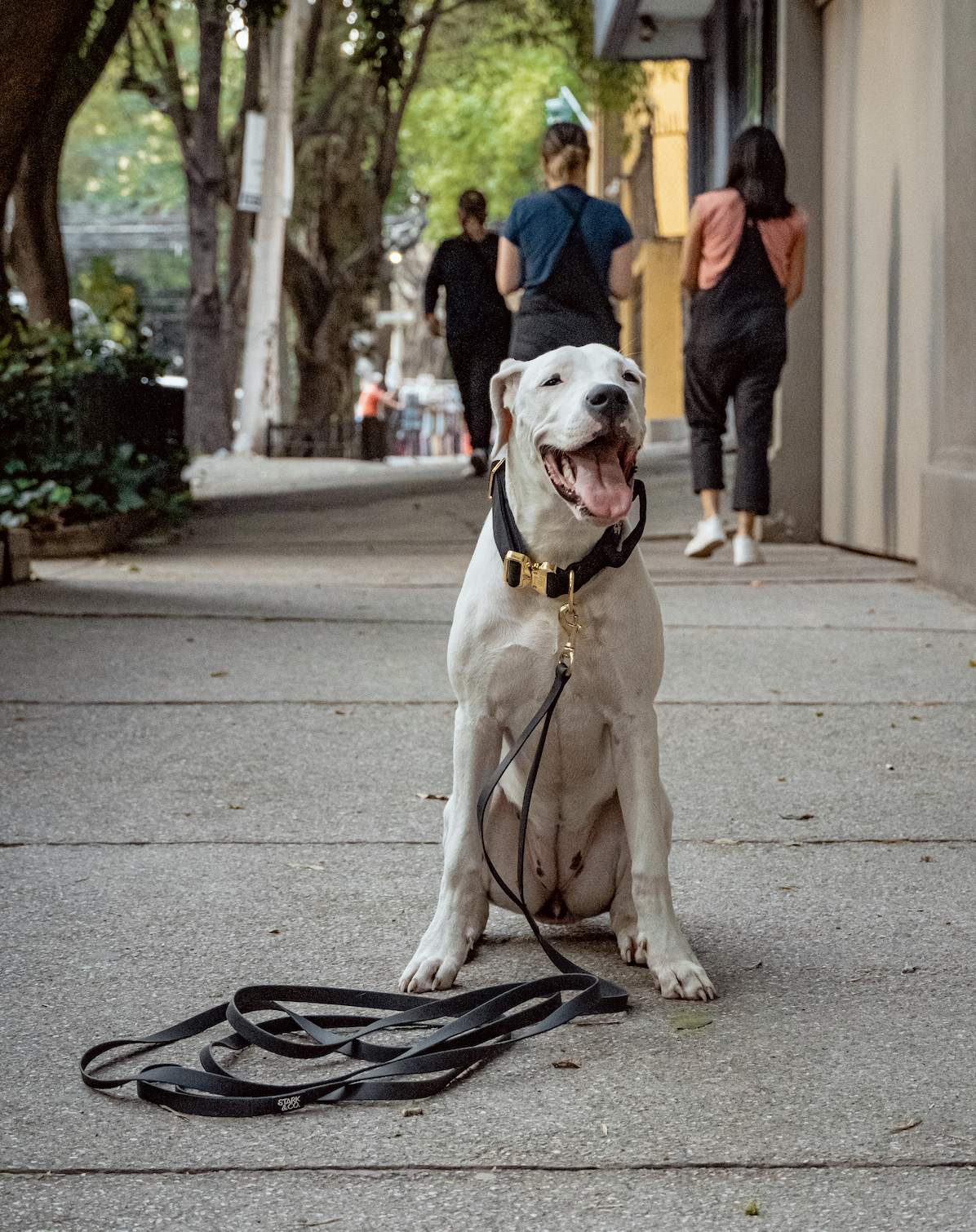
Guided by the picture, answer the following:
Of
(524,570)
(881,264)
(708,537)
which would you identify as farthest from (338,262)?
(524,570)

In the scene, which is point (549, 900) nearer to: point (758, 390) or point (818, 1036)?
point (818, 1036)

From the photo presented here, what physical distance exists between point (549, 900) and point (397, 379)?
4896 centimetres

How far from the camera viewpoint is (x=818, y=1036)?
299 centimetres

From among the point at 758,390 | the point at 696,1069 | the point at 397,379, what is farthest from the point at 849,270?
the point at 397,379

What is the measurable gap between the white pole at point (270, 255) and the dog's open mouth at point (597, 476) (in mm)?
19601

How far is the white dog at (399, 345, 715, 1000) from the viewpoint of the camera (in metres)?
3.19

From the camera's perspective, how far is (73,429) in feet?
35.8

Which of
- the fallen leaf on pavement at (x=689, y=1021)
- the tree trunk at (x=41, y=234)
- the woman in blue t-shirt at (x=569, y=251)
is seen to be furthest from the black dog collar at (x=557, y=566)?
the tree trunk at (x=41, y=234)

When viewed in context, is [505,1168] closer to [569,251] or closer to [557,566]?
[557,566]

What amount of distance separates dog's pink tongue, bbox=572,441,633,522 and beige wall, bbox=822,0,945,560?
5.86 m

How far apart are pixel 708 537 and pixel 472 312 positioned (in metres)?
2.07

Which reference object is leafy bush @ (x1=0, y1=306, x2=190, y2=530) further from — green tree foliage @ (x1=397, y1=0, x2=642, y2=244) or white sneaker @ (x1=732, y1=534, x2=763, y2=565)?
green tree foliage @ (x1=397, y1=0, x2=642, y2=244)

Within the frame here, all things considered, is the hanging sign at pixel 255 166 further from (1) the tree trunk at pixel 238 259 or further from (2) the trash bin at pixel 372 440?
(2) the trash bin at pixel 372 440

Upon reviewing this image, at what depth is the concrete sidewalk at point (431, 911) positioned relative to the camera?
2.43 meters
